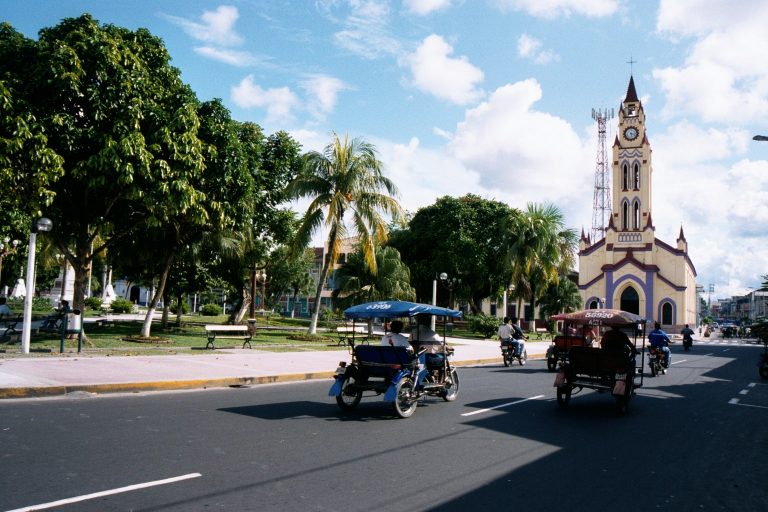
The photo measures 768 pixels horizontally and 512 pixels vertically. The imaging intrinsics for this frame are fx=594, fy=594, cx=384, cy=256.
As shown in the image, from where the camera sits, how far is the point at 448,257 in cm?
5194

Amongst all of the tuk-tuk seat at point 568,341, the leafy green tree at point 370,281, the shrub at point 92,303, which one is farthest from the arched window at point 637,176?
the shrub at point 92,303

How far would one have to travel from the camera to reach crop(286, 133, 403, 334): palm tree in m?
26.4

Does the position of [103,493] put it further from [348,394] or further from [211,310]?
[211,310]

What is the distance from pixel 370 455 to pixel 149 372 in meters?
8.15

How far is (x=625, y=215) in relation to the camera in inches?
2670

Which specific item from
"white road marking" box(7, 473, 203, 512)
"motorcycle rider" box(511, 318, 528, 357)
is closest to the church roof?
"motorcycle rider" box(511, 318, 528, 357)

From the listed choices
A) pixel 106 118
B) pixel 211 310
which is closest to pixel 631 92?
pixel 211 310

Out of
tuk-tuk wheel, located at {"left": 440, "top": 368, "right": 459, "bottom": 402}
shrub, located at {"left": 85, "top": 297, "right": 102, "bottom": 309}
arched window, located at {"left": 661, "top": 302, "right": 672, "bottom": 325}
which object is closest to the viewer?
tuk-tuk wheel, located at {"left": 440, "top": 368, "right": 459, "bottom": 402}

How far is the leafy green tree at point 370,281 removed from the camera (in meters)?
29.8

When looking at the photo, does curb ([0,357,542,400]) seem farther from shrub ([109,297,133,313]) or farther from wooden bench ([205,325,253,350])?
shrub ([109,297,133,313])

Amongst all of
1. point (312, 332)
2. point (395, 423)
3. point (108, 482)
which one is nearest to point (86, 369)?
point (395, 423)

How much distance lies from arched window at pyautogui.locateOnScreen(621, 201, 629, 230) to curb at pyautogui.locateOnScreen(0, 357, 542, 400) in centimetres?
5997

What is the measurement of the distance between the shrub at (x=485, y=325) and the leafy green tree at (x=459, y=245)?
9.27m

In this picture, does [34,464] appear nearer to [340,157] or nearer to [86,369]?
[86,369]
